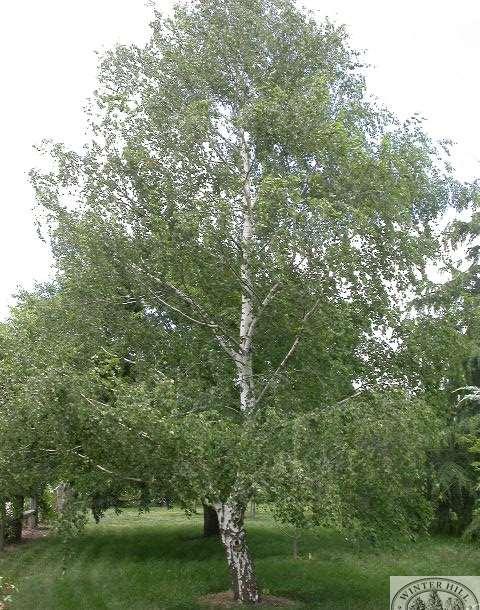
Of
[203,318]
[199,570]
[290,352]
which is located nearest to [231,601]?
[199,570]

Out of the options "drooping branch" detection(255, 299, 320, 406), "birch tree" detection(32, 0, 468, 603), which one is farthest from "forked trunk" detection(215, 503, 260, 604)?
"drooping branch" detection(255, 299, 320, 406)

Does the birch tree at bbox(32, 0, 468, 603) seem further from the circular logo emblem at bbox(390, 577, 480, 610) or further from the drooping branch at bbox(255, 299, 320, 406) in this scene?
the circular logo emblem at bbox(390, 577, 480, 610)

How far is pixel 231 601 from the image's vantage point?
14227mm

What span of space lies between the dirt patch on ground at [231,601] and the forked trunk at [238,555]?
0.60 ft

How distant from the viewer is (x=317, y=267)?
43.9 ft

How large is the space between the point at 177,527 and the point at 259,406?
1731cm

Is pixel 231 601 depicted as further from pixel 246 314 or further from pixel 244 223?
pixel 244 223

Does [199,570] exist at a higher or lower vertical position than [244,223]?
lower

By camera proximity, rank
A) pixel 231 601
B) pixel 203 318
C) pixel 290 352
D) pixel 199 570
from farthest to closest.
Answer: pixel 199 570
pixel 203 318
pixel 231 601
pixel 290 352

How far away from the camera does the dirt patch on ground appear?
1381 centimetres

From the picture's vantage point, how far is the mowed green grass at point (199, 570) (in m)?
15.2

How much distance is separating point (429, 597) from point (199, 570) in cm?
1054

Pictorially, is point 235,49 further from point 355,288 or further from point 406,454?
point 406,454

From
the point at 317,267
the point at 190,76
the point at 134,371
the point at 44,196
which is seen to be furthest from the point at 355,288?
the point at 44,196
